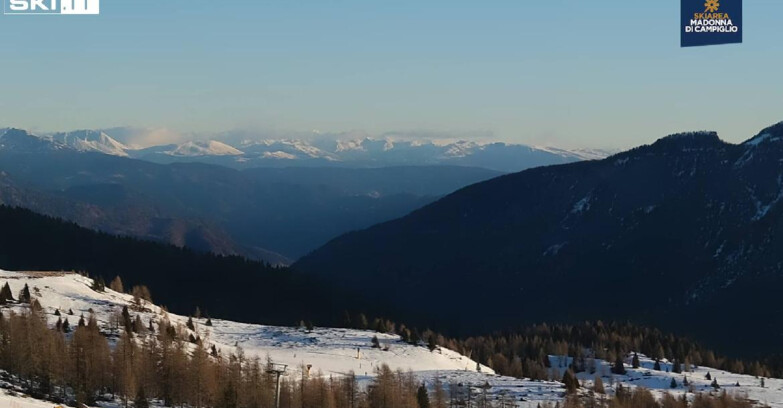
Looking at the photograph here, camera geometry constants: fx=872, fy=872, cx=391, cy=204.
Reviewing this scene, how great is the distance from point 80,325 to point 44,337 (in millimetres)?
9236

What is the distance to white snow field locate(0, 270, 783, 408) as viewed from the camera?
14825 centimetres

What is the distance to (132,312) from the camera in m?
153

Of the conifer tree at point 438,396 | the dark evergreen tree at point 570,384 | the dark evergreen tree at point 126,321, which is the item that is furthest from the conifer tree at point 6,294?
the dark evergreen tree at point 570,384

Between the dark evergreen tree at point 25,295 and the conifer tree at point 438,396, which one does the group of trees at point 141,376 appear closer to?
the conifer tree at point 438,396

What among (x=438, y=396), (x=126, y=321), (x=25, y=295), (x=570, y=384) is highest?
(x=25, y=295)

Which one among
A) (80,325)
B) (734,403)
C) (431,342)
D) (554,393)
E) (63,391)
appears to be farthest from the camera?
(431,342)

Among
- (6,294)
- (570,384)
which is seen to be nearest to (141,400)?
(6,294)

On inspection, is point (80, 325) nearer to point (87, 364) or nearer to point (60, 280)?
point (87, 364)

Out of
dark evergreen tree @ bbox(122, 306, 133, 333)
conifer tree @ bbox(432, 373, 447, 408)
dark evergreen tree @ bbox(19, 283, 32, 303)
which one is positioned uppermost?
dark evergreen tree @ bbox(19, 283, 32, 303)

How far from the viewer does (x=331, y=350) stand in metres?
166

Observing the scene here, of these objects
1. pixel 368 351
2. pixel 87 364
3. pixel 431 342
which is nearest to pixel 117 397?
pixel 87 364

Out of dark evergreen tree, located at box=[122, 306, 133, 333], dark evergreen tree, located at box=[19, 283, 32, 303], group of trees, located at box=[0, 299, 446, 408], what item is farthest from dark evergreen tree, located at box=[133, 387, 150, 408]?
dark evergreen tree, located at box=[19, 283, 32, 303]

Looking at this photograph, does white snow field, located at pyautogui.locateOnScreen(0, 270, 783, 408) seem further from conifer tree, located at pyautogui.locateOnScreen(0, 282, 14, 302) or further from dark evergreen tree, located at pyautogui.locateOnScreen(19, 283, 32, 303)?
conifer tree, located at pyautogui.locateOnScreen(0, 282, 14, 302)

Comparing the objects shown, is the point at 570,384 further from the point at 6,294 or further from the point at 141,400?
the point at 6,294
